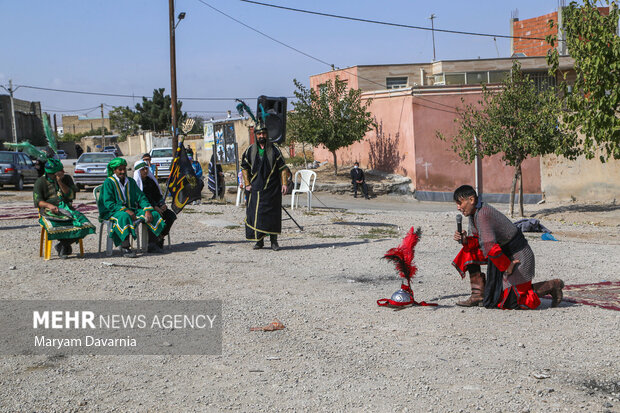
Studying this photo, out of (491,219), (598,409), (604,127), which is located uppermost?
(604,127)

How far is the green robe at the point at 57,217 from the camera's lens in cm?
899

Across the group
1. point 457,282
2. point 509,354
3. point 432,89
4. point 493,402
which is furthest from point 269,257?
point 432,89

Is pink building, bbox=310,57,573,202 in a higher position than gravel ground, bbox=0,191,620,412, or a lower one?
higher

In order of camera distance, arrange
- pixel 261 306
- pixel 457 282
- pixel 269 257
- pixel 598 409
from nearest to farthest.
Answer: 1. pixel 598 409
2. pixel 261 306
3. pixel 457 282
4. pixel 269 257

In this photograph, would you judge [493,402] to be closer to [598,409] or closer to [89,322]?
[598,409]

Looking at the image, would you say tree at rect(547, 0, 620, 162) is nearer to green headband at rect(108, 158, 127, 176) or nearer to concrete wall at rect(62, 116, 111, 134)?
green headband at rect(108, 158, 127, 176)

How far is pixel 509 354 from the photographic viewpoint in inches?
194

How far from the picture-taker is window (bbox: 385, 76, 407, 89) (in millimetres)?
37812

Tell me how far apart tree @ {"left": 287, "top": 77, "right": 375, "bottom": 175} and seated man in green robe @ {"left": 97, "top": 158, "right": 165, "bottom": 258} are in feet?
71.4

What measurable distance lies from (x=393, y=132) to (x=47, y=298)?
2558 cm

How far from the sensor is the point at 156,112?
218ft

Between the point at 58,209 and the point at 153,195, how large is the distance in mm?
1453

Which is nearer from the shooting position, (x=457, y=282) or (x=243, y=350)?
(x=243, y=350)

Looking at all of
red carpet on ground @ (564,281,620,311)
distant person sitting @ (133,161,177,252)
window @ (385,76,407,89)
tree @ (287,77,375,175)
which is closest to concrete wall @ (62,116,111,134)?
window @ (385,76,407,89)
